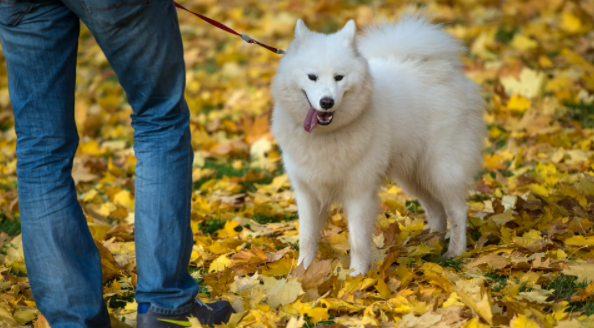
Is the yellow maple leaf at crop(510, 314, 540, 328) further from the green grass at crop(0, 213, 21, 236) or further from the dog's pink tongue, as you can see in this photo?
the green grass at crop(0, 213, 21, 236)

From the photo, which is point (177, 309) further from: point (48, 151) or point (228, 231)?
point (228, 231)

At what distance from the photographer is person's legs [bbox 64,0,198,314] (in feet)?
6.39

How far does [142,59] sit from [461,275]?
5.79 ft

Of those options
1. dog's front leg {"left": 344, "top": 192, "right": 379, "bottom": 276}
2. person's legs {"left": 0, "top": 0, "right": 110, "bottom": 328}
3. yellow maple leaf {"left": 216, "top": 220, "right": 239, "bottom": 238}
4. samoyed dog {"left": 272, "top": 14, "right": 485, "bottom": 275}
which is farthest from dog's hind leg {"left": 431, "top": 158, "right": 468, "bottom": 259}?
person's legs {"left": 0, "top": 0, "right": 110, "bottom": 328}

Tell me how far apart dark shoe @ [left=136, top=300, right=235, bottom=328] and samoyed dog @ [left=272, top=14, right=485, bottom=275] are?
734 millimetres

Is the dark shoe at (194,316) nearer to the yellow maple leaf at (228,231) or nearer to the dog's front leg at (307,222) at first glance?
the dog's front leg at (307,222)

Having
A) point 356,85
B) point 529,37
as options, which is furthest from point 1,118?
point 529,37

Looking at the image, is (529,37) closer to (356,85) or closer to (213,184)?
(213,184)

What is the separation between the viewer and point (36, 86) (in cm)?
202

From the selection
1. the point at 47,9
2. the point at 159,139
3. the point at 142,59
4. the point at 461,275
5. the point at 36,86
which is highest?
the point at 47,9

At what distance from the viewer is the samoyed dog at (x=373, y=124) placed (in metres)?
2.87

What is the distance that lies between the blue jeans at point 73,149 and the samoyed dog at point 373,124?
888 millimetres

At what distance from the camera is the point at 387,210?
403cm

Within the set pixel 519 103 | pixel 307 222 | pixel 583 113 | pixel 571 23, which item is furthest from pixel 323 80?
pixel 571 23
